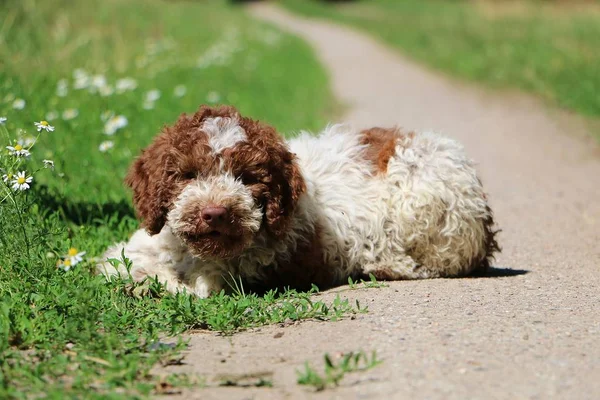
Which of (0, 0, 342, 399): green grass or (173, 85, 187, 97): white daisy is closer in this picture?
(0, 0, 342, 399): green grass

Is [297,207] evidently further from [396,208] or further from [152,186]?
[152,186]

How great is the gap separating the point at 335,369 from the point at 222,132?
1717mm

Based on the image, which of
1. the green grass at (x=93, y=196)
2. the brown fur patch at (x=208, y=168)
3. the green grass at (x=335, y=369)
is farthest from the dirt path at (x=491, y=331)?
the brown fur patch at (x=208, y=168)

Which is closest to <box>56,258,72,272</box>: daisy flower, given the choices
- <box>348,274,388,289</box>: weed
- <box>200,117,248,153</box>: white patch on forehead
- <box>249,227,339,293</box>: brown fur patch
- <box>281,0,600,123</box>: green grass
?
<box>200,117,248,153</box>: white patch on forehead

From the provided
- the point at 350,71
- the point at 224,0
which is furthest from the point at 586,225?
the point at 224,0

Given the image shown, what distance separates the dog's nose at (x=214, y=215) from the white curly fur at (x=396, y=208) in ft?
2.74

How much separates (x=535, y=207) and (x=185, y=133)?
4718 mm

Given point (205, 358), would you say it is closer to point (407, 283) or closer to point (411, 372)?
point (411, 372)

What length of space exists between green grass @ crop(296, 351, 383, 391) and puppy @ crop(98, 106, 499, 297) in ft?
4.01

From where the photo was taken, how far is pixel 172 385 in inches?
143

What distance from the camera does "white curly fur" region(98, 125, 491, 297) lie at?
5652 mm

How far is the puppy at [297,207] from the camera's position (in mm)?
4820

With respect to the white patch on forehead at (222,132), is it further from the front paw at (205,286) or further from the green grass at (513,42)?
the green grass at (513,42)

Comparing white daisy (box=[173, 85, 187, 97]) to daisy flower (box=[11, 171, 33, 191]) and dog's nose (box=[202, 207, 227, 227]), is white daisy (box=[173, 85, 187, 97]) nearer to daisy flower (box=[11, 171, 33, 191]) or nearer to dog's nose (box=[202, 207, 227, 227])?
daisy flower (box=[11, 171, 33, 191])
